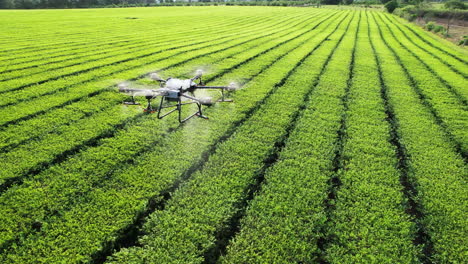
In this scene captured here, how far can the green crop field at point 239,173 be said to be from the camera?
438 centimetres

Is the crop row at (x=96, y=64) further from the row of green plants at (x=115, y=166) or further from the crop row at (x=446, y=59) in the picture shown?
the crop row at (x=446, y=59)

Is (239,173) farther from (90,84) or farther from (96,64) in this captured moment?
(96,64)

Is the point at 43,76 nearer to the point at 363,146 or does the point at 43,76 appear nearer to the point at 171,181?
the point at 171,181

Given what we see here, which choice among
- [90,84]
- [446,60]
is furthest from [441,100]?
[90,84]

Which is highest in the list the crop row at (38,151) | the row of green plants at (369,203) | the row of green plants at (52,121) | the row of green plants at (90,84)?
the row of green plants at (90,84)

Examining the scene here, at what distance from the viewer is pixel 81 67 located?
13141mm

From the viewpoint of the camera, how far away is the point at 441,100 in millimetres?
10336

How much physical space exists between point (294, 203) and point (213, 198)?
1597mm

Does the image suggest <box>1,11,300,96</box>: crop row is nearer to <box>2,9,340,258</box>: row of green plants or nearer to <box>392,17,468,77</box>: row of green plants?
<box>2,9,340,258</box>: row of green plants

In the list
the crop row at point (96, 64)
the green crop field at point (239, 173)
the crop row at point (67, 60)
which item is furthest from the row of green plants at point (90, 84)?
the crop row at point (67, 60)

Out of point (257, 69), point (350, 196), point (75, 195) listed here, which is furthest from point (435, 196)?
point (257, 69)

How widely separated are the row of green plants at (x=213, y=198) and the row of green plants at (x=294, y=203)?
0.29 m

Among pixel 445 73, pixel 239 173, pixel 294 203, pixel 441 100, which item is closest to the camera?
pixel 294 203

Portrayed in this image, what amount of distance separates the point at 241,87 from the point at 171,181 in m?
6.36
